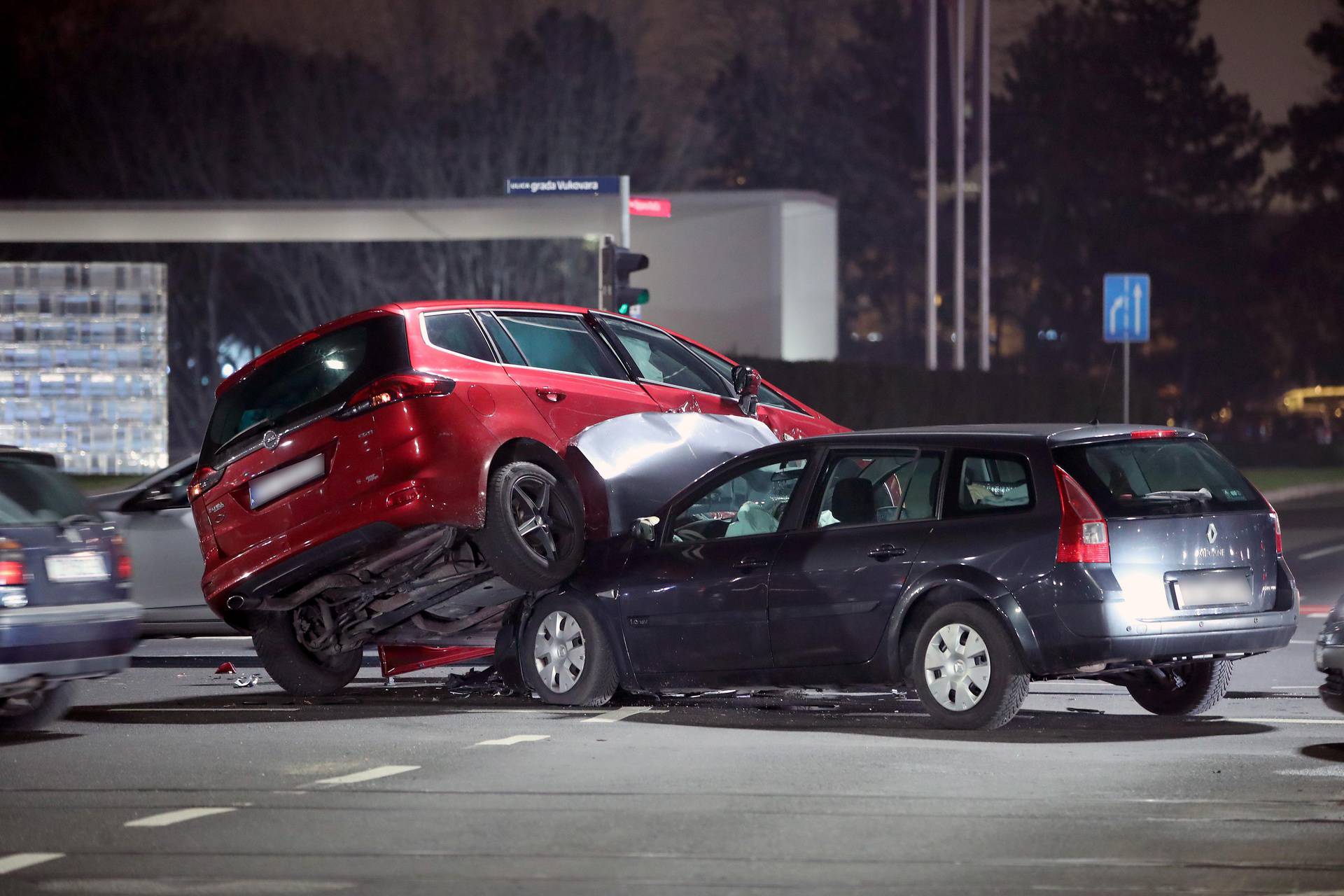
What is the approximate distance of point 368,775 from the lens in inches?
339

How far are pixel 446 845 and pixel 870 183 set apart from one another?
250 feet

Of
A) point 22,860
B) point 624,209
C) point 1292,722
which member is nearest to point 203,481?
point 22,860

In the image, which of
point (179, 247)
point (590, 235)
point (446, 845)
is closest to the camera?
point (446, 845)

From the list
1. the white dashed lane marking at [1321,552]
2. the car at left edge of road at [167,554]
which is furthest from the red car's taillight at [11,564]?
A: the white dashed lane marking at [1321,552]

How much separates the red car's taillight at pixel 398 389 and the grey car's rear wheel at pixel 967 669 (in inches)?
108

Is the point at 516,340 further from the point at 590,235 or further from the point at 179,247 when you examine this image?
the point at 179,247

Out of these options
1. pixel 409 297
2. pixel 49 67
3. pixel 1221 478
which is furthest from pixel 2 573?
pixel 49 67

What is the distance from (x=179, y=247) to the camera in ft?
184

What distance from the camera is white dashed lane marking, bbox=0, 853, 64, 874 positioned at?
6703 mm

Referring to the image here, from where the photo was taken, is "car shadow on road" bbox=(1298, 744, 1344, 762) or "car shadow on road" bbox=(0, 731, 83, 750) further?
"car shadow on road" bbox=(0, 731, 83, 750)

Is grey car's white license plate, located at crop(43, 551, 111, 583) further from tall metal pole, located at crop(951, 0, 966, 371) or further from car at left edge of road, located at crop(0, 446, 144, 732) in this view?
tall metal pole, located at crop(951, 0, 966, 371)

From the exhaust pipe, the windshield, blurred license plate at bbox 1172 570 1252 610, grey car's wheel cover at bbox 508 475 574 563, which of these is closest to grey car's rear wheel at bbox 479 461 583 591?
grey car's wheel cover at bbox 508 475 574 563

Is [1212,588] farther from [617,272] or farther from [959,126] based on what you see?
[959,126]

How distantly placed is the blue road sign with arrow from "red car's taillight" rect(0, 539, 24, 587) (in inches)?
749
